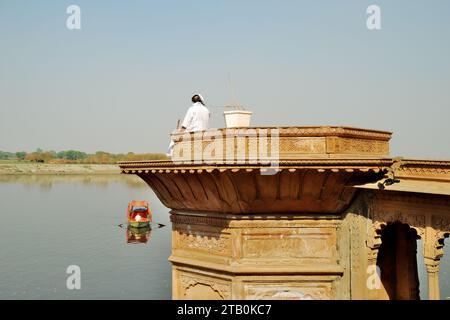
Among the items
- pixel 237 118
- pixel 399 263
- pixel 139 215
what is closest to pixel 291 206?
pixel 237 118

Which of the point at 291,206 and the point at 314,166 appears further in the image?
the point at 291,206

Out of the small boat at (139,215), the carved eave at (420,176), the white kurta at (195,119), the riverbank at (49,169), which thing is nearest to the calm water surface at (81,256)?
the small boat at (139,215)

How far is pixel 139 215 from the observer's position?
42281 millimetres

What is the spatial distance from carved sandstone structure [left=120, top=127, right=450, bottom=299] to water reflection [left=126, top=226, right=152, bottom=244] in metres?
31.8

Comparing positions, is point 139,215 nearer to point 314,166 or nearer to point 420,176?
point 314,166

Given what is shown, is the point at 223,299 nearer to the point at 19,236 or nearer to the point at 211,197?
the point at 211,197

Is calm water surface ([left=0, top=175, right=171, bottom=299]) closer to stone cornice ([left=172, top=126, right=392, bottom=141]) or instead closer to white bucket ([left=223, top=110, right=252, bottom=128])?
white bucket ([left=223, top=110, right=252, bottom=128])

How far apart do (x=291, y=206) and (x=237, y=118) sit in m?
1.47

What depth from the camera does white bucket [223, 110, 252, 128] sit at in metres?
7.70

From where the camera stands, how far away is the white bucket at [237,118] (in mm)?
7703

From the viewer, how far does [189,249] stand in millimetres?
8156

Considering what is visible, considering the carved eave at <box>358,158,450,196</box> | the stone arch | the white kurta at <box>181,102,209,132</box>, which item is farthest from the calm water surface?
the carved eave at <box>358,158,450,196</box>
